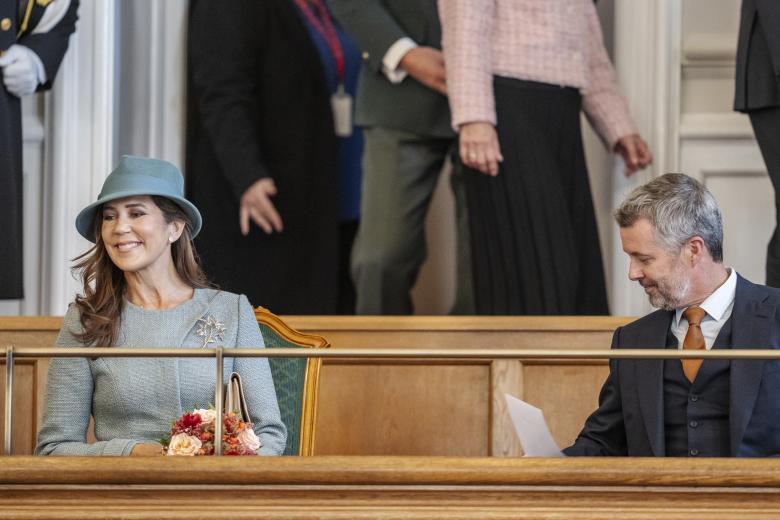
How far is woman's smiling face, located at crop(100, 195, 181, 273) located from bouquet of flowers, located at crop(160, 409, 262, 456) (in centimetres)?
52

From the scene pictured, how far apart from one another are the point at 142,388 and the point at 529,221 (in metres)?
2.45

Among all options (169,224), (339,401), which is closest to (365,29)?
(339,401)

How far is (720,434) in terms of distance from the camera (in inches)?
118

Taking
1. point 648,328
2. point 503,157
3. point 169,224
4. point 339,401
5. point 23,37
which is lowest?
point 339,401

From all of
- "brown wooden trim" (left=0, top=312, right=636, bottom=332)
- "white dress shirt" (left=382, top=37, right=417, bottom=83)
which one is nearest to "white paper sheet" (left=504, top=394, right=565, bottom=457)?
"brown wooden trim" (left=0, top=312, right=636, bottom=332)

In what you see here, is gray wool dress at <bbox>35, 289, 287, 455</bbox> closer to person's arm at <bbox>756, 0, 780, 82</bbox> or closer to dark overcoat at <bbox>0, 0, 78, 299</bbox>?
dark overcoat at <bbox>0, 0, 78, 299</bbox>

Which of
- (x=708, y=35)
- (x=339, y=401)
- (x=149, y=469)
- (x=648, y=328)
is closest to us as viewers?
(x=149, y=469)

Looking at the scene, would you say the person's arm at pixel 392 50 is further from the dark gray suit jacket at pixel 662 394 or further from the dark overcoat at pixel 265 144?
the dark gray suit jacket at pixel 662 394

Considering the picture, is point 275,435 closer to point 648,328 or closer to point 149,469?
point 149,469

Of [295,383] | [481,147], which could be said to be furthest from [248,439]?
[481,147]

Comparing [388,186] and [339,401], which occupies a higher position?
[388,186]

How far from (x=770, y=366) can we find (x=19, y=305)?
330 centimetres

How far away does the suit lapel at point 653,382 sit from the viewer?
301 centimetres

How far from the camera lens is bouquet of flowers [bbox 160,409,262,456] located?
9.00ft
